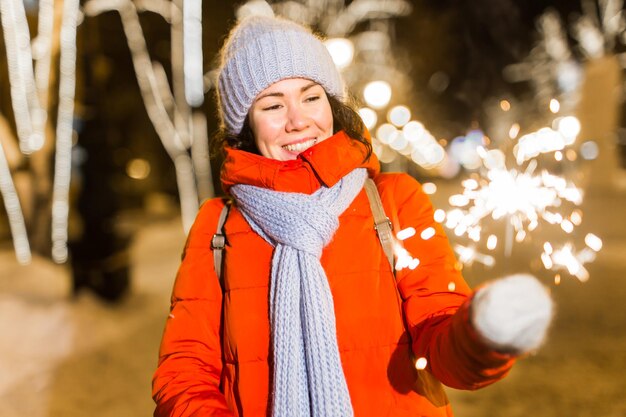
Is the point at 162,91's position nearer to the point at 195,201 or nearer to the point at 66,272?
the point at 195,201

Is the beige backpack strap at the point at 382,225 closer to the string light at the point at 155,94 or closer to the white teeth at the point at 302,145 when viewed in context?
the white teeth at the point at 302,145

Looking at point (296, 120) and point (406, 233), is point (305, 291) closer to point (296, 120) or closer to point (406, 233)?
point (406, 233)

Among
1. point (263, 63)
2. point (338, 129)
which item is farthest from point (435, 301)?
point (263, 63)

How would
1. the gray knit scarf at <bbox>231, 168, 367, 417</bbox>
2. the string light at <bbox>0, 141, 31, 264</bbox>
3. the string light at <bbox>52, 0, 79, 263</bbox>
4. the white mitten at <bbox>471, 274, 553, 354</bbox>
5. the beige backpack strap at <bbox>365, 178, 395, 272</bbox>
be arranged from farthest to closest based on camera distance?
1. the string light at <bbox>0, 141, 31, 264</bbox>
2. the string light at <bbox>52, 0, 79, 263</bbox>
3. the beige backpack strap at <bbox>365, 178, 395, 272</bbox>
4. the gray knit scarf at <bbox>231, 168, 367, 417</bbox>
5. the white mitten at <bbox>471, 274, 553, 354</bbox>

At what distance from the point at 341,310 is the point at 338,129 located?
2.62 feet

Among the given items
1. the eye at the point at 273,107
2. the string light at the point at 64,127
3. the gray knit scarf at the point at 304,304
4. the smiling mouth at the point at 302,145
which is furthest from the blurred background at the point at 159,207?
the eye at the point at 273,107

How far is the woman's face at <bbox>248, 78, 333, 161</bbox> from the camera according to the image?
228 centimetres

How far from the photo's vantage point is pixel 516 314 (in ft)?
4.82

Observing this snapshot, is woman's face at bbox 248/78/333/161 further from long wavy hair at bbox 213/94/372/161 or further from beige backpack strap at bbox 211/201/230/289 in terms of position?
beige backpack strap at bbox 211/201/230/289

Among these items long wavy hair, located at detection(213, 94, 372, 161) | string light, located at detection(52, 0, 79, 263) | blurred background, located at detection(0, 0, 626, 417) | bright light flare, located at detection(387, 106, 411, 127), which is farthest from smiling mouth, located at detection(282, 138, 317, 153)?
bright light flare, located at detection(387, 106, 411, 127)

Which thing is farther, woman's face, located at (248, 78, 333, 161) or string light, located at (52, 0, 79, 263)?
string light, located at (52, 0, 79, 263)

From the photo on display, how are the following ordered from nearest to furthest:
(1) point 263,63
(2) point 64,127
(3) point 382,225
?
(3) point 382,225 < (1) point 263,63 < (2) point 64,127

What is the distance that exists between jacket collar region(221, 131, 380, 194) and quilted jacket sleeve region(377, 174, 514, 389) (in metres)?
0.15

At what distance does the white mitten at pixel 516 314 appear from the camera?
4.78ft
